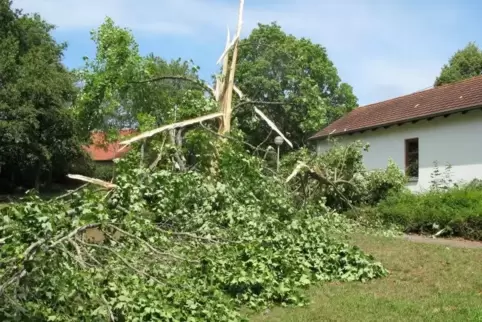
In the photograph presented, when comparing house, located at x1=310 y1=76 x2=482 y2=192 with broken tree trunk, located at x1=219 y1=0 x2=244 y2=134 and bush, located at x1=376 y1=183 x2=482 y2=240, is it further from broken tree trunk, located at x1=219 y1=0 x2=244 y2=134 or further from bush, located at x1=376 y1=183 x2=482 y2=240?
broken tree trunk, located at x1=219 y1=0 x2=244 y2=134

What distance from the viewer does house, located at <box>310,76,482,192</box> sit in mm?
15430

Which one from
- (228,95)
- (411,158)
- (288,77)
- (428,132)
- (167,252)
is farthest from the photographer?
(288,77)

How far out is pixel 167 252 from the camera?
18.3ft

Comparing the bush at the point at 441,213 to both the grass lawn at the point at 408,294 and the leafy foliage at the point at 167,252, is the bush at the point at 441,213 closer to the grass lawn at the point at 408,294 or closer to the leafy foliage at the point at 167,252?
the grass lawn at the point at 408,294

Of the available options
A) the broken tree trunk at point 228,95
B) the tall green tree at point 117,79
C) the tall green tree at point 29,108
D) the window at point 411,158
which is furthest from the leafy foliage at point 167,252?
the tall green tree at point 29,108

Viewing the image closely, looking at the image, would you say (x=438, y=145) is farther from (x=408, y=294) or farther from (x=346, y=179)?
(x=408, y=294)

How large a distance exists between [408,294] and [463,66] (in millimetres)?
35258

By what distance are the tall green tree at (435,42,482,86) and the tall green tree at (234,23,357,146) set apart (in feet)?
Answer: 22.5

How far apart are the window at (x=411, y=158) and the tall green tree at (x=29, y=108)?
17.7 m

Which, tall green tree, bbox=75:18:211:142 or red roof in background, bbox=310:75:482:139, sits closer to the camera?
red roof in background, bbox=310:75:482:139

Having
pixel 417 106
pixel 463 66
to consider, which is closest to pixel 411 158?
pixel 417 106

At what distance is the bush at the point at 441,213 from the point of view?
11.4 m

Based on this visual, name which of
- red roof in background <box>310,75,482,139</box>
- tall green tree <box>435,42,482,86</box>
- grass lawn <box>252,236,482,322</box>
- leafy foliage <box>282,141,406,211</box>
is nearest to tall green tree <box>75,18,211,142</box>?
leafy foliage <box>282,141,406,211</box>

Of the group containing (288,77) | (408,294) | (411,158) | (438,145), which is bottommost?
(408,294)
